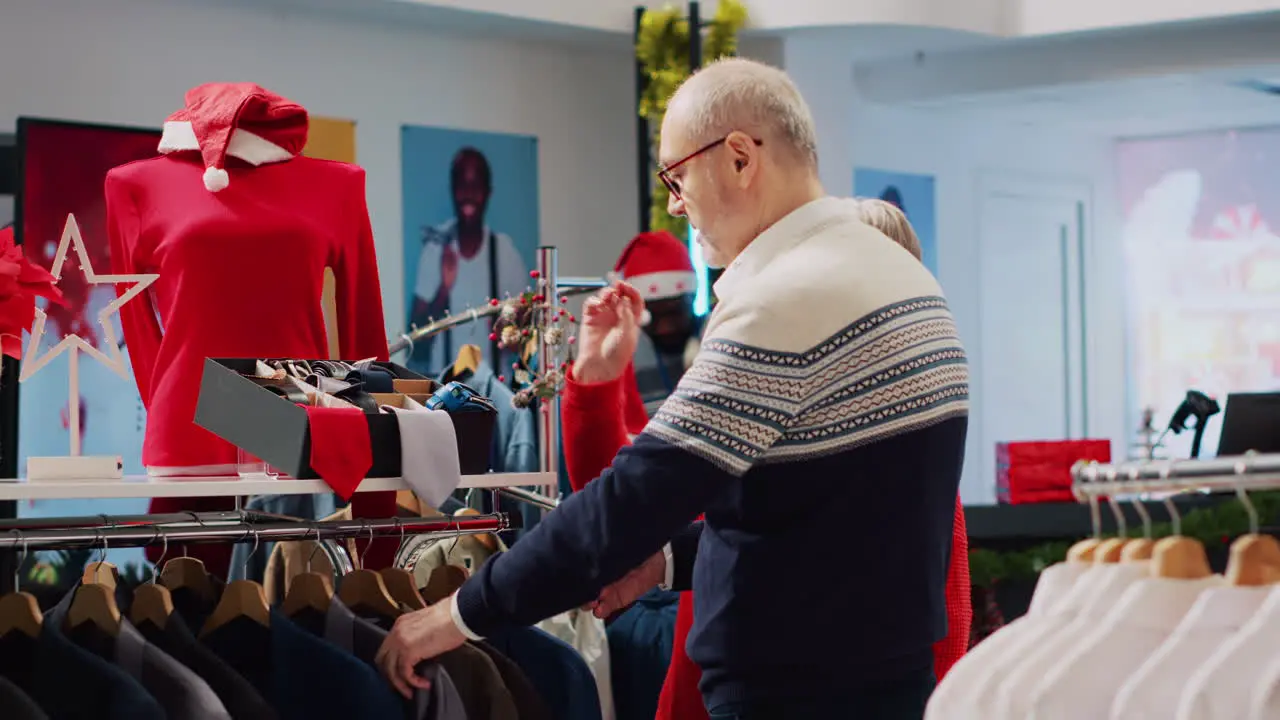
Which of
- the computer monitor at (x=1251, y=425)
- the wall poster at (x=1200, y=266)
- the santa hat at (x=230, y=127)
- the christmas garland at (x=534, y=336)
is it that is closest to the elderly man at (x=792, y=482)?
the santa hat at (x=230, y=127)

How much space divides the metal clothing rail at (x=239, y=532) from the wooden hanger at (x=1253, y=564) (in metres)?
1.41

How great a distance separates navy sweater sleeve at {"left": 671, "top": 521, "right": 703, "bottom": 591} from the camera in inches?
95.0

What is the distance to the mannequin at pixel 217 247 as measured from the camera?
294 centimetres

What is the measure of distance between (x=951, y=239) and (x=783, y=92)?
22.9 ft

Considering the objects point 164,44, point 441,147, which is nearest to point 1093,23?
point 441,147

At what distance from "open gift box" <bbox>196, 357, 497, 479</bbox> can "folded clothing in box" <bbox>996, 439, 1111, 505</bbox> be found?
3409 mm

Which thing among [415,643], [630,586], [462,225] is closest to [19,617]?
[415,643]

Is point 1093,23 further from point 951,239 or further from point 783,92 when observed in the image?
point 783,92

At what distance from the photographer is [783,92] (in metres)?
2.11

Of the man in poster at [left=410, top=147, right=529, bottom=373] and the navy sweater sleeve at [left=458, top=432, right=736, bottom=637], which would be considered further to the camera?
the man in poster at [left=410, top=147, right=529, bottom=373]

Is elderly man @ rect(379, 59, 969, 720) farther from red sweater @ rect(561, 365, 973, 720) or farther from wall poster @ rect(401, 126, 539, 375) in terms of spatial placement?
wall poster @ rect(401, 126, 539, 375)

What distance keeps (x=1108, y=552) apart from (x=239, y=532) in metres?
1.37

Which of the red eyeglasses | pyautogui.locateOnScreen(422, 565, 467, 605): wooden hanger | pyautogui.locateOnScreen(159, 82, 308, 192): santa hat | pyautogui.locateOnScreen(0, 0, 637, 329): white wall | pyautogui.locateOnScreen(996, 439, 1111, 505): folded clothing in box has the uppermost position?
pyautogui.locateOnScreen(0, 0, 637, 329): white wall

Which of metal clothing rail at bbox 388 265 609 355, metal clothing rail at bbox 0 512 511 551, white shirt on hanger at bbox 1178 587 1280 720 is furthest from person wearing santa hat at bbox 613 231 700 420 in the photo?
white shirt on hanger at bbox 1178 587 1280 720
